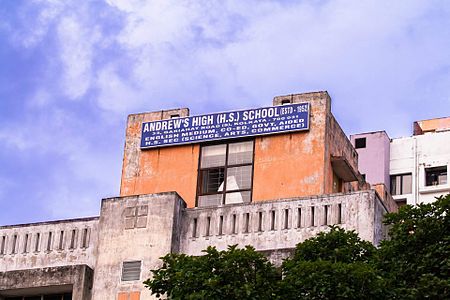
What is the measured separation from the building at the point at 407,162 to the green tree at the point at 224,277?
35.7 meters

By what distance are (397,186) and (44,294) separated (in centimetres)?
3285

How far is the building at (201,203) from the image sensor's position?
28.5 meters

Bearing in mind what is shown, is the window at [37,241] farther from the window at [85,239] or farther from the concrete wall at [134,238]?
the concrete wall at [134,238]

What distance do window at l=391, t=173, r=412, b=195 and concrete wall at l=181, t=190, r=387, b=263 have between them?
3157cm

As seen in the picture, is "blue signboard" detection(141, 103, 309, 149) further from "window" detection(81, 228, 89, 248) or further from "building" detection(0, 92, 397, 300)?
"window" detection(81, 228, 89, 248)

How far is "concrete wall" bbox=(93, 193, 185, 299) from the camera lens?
28766 mm

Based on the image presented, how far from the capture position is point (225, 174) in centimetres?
3141

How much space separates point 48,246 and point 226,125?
566 centimetres

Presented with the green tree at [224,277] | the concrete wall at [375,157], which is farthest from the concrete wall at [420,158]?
the green tree at [224,277]

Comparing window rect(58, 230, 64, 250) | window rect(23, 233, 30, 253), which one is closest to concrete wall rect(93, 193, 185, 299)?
window rect(58, 230, 64, 250)

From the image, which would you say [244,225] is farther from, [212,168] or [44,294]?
[44,294]

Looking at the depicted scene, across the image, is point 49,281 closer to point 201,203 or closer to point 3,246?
point 3,246

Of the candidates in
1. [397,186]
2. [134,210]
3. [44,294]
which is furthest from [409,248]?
[397,186]

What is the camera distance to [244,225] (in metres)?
28.9
